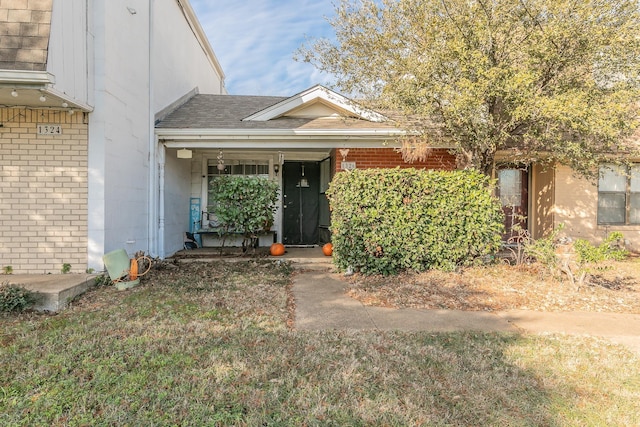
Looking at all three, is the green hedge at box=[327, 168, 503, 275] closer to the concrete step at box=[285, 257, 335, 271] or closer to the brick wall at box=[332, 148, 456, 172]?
the concrete step at box=[285, 257, 335, 271]

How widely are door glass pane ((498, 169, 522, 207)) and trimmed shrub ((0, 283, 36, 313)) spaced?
398 inches

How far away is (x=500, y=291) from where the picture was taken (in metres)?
5.60

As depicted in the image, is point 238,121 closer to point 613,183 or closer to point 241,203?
point 241,203

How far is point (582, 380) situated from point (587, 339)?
1143 millimetres

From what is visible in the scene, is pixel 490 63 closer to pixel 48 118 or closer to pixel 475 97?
pixel 475 97

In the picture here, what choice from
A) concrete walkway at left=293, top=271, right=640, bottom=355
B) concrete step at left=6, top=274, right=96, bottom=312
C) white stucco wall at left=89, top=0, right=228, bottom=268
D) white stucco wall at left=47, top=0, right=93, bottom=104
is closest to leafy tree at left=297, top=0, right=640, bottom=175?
concrete walkway at left=293, top=271, right=640, bottom=355

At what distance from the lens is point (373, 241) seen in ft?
20.8

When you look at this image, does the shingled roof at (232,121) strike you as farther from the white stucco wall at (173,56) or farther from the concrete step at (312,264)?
the concrete step at (312,264)

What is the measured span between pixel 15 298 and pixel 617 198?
12.7 metres

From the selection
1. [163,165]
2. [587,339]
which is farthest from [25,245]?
[587,339]

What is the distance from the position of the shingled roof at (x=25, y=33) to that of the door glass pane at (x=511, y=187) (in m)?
9.88

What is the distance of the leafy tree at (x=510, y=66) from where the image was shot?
528 cm

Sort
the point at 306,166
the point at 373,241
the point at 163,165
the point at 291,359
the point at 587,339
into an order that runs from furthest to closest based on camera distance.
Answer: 1. the point at 306,166
2. the point at 163,165
3. the point at 373,241
4. the point at 587,339
5. the point at 291,359

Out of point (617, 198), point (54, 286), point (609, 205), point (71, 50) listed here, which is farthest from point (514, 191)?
point (54, 286)
